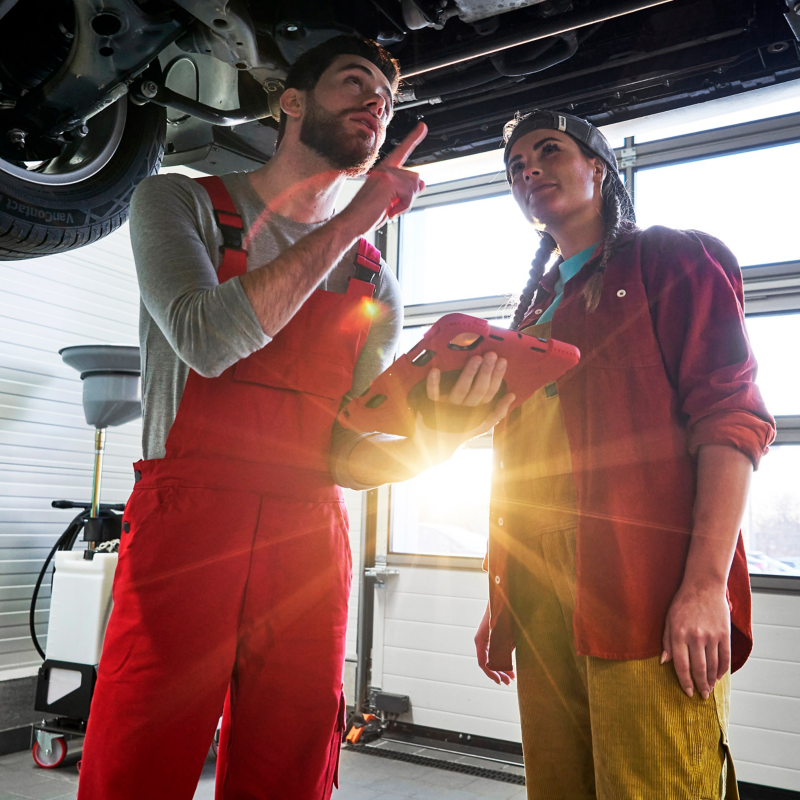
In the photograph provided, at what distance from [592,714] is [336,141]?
3.86ft

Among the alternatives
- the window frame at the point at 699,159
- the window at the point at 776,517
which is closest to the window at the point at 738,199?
the window frame at the point at 699,159

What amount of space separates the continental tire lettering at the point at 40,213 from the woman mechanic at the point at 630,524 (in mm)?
1244

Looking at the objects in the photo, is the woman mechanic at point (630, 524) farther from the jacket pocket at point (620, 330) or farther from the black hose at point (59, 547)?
the black hose at point (59, 547)

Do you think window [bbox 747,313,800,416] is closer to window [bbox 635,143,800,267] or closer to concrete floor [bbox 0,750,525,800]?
window [bbox 635,143,800,267]

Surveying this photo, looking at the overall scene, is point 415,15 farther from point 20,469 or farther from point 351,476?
point 20,469

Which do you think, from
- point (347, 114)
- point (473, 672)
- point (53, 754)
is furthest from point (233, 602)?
point (473, 672)

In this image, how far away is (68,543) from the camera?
12.4 feet

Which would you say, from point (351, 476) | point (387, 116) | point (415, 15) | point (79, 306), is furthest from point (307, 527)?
point (79, 306)

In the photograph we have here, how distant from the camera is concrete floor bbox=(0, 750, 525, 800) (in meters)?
3.07

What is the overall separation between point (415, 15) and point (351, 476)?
1045 millimetres

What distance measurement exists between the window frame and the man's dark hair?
241cm

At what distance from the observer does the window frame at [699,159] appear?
11.6ft

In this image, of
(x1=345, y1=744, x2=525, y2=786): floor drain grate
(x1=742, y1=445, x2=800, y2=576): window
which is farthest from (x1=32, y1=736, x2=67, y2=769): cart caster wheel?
(x1=742, y1=445, x2=800, y2=576): window

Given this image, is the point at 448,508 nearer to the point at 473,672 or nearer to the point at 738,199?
the point at 473,672
